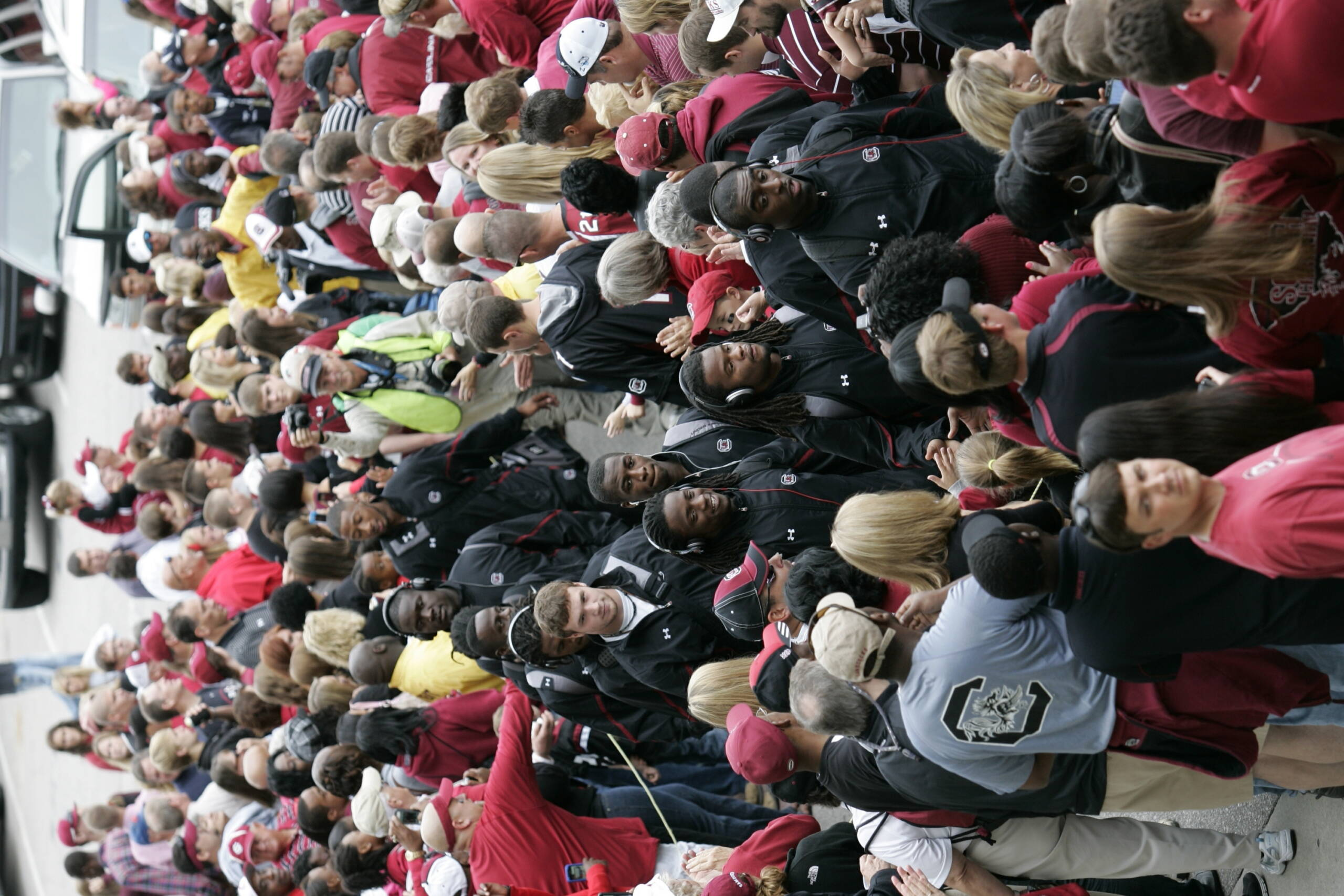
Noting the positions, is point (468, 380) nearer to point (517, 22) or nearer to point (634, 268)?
point (634, 268)

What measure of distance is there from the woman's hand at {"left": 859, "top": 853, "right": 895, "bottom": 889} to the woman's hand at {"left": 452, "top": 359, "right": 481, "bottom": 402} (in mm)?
3346

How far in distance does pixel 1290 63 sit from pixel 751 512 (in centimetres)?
279

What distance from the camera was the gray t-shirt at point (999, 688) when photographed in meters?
3.36

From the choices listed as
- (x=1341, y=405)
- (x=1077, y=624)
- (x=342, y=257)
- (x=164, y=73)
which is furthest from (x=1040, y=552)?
(x=164, y=73)

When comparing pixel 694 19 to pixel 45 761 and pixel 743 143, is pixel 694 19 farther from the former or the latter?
pixel 45 761

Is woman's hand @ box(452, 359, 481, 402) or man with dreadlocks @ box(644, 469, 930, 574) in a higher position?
man with dreadlocks @ box(644, 469, 930, 574)

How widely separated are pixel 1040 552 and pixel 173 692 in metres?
7.99

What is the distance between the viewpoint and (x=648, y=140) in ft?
15.5

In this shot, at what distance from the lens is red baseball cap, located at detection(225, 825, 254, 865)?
25.4 feet

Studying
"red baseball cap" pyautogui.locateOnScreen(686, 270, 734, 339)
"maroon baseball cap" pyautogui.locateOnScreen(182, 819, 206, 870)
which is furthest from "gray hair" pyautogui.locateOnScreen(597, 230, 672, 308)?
"maroon baseball cap" pyautogui.locateOnScreen(182, 819, 206, 870)

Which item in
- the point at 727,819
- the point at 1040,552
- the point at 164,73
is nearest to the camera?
the point at 1040,552

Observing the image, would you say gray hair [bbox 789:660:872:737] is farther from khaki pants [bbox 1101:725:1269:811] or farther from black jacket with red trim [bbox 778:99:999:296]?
black jacket with red trim [bbox 778:99:999:296]

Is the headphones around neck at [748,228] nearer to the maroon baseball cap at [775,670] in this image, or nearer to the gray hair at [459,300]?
the maroon baseball cap at [775,670]

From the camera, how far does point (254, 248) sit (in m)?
8.91
